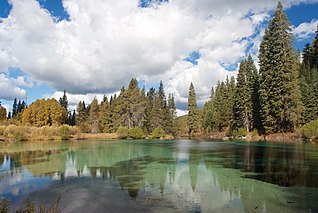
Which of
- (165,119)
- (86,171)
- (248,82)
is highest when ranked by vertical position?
(248,82)

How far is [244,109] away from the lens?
166ft

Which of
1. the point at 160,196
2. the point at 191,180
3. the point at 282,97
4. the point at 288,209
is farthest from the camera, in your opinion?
the point at 282,97

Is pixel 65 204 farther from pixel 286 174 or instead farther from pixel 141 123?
pixel 141 123

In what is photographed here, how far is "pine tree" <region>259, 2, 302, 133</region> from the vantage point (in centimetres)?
3641

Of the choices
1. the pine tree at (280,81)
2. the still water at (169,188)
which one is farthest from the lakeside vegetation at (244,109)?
the still water at (169,188)

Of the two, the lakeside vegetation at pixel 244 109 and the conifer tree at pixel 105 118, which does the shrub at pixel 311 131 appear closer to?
the lakeside vegetation at pixel 244 109

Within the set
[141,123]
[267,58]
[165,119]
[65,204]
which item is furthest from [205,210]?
[165,119]

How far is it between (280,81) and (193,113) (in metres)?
41.8

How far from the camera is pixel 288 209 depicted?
684 centimetres

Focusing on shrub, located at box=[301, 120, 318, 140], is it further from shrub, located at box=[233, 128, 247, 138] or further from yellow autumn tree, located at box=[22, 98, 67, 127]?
yellow autumn tree, located at box=[22, 98, 67, 127]

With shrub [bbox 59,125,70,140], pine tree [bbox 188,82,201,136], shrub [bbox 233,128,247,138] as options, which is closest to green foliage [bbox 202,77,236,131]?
pine tree [bbox 188,82,201,136]

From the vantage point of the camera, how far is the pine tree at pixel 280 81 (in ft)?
119

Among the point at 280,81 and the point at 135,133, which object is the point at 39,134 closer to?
the point at 135,133

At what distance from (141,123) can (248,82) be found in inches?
1171
